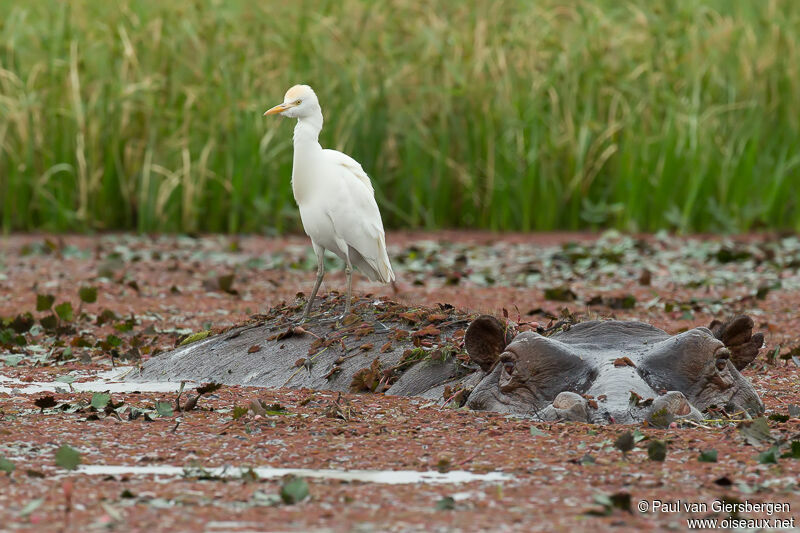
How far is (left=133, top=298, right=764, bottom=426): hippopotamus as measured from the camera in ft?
15.9

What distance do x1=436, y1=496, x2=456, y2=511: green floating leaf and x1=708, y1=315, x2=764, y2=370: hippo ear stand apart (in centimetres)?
209

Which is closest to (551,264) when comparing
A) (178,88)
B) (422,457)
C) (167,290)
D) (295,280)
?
(295,280)

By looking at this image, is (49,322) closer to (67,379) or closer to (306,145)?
(67,379)

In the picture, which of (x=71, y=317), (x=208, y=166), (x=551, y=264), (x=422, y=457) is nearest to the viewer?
(x=422, y=457)

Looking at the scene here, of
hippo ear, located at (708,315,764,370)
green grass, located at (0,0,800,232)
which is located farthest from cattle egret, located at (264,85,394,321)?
green grass, located at (0,0,800,232)

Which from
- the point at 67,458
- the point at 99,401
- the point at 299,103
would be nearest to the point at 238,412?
the point at 99,401

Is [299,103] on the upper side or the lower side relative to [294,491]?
upper

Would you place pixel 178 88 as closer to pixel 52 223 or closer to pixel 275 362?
pixel 52 223

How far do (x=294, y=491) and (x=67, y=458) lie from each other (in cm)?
88

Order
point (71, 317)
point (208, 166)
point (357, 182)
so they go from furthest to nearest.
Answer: point (208, 166) < point (71, 317) < point (357, 182)

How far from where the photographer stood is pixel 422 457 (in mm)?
4398

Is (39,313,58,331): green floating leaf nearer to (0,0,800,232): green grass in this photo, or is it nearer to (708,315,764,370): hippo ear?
(708,315,764,370): hippo ear

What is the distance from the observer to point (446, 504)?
3.66 meters

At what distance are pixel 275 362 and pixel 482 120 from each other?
23.1 ft
